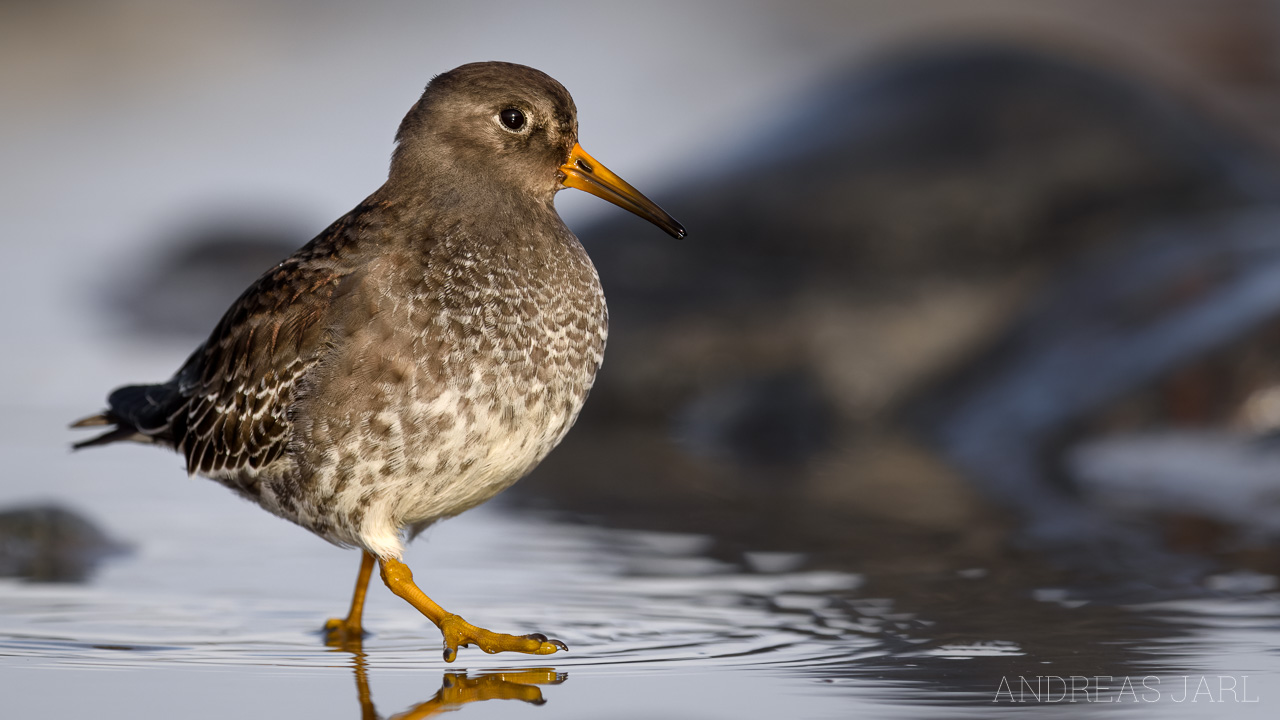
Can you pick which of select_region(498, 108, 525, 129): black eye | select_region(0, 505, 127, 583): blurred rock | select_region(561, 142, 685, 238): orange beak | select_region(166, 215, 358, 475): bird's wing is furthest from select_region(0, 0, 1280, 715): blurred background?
select_region(498, 108, 525, 129): black eye

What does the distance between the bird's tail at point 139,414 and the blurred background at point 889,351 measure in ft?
1.93

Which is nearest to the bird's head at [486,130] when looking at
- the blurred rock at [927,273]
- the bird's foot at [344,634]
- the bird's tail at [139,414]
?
the bird's tail at [139,414]

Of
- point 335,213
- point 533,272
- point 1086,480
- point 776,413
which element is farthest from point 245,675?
point 335,213

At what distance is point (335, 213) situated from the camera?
646 inches

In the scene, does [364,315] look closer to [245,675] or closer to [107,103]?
[245,675]

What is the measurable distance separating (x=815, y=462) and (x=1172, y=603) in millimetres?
3673

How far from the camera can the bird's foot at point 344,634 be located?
20.1ft

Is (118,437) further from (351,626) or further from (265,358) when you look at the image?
(351,626)

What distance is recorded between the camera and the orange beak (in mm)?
6500

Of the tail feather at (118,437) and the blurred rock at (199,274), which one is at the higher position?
the blurred rock at (199,274)

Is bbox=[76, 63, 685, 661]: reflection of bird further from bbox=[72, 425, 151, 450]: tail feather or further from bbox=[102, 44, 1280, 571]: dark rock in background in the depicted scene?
bbox=[102, 44, 1280, 571]: dark rock in background

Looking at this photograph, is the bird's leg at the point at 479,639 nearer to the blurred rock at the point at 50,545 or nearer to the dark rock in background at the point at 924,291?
the blurred rock at the point at 50,545

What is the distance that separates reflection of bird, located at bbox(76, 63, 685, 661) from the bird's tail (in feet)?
1.18

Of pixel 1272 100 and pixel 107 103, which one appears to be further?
pixel 107 103
